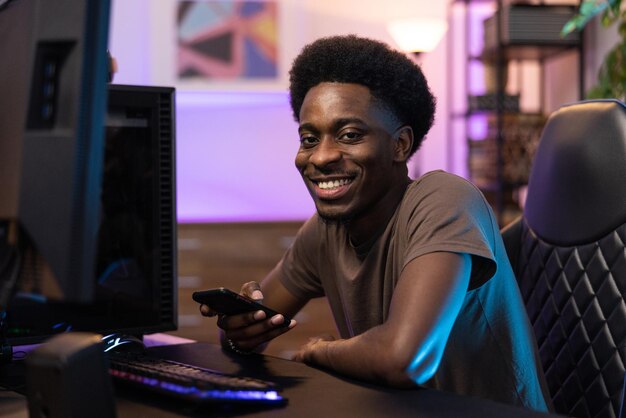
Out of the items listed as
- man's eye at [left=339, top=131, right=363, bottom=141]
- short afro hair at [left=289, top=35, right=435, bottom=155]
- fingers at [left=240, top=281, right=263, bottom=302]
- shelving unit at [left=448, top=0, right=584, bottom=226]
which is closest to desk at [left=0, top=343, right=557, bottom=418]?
fingers at [left=240, top=281, right=263, bottom=302]

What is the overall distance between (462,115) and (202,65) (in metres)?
1.45

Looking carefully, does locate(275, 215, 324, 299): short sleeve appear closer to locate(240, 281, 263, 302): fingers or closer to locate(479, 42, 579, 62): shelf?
locate(240, 281, 263, 302): fingers

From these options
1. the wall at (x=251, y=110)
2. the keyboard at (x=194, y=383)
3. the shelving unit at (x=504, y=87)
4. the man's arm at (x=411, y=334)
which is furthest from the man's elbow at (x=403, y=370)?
the wall at (x=251, y=110)

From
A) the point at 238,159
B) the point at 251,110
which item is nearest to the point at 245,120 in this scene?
the point at 251,110

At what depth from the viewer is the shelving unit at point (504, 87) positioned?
411cm

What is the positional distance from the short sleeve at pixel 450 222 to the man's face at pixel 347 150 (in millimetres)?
72

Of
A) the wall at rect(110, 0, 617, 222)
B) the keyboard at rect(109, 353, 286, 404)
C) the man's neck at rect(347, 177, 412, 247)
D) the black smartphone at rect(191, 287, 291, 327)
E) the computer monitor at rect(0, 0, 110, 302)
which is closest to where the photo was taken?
the computer monitor at rect(0, 0, 110, 302)

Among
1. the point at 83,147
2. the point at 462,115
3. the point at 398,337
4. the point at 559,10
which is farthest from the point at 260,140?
the point at 83,147

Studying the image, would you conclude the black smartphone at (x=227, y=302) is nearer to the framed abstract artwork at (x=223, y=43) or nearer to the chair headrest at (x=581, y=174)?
the chair headrest at (x=581, y=174)

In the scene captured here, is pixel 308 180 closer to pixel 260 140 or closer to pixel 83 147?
pixel 83 147

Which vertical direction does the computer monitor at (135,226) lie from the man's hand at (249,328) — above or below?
above

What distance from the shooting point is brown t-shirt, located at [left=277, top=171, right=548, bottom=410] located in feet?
4.40

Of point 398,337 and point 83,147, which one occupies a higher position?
point 83,147

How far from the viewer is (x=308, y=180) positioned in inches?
60.4
